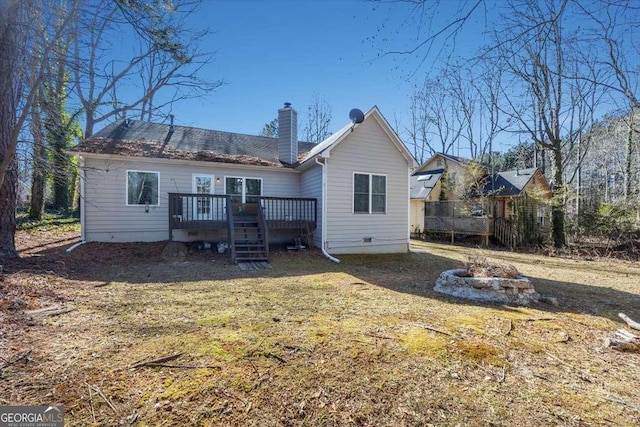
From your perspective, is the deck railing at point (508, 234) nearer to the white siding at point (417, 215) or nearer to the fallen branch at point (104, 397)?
the white siding at point (417, 215)

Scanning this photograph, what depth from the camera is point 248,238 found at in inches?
379

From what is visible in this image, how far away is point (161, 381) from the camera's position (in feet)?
8.04

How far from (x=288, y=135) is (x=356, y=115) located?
3.32m

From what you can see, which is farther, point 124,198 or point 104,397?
point 124,198

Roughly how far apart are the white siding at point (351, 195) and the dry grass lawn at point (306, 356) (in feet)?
15.1

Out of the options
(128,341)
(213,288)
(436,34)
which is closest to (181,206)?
(213,288)

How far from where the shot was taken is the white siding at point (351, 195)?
10234mm

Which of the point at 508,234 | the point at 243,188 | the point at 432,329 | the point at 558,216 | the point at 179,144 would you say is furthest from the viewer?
the point at 508,234

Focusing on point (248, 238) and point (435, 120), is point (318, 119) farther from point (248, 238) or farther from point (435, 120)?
point (248, 238)

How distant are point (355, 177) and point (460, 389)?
28.0 feet

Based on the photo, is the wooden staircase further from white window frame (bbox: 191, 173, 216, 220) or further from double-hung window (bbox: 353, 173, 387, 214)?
double-hung window (bbox: 353, 173, 387, 214)

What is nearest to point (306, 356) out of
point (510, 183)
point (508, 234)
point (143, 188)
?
point (143, 188)

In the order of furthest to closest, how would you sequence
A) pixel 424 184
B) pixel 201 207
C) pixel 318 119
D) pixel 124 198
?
pixel 318 119, pixel 424 184, pixel 201 207, pixel 124 198

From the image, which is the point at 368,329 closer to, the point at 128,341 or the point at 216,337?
the point at 216,337
